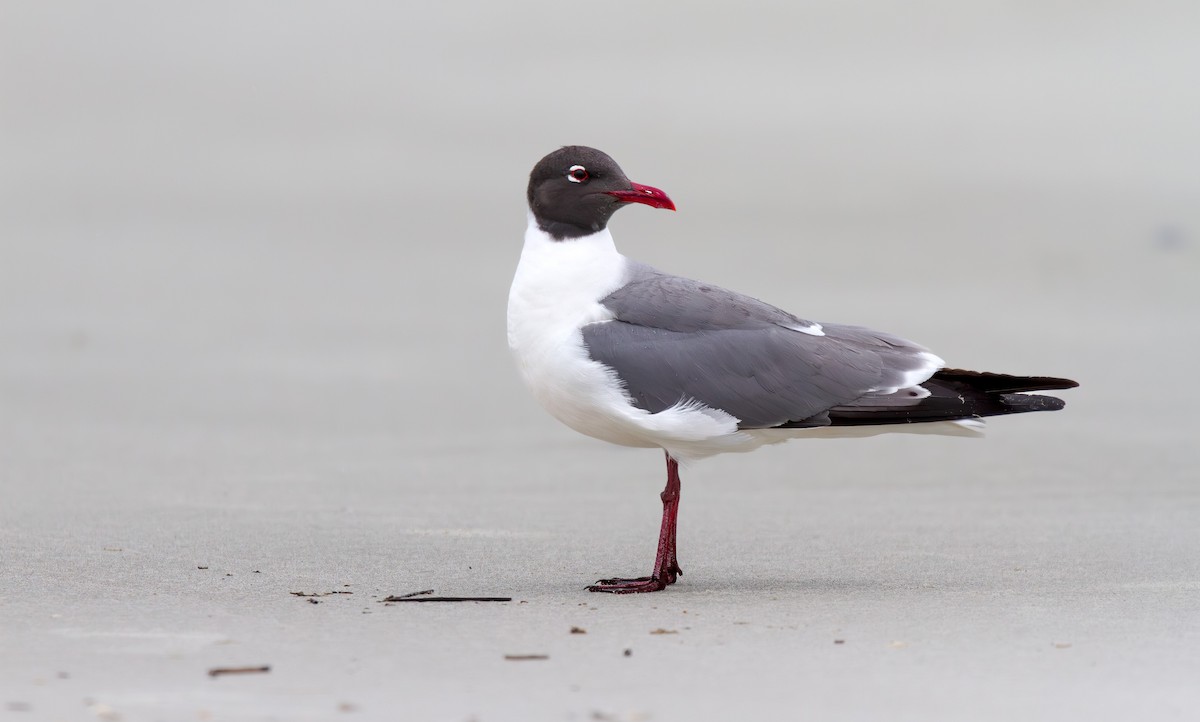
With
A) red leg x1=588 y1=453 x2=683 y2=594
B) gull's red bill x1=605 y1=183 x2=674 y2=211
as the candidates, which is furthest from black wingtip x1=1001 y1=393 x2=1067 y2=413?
gull's red bill x1=605 y1=183 x2=674 y2=211

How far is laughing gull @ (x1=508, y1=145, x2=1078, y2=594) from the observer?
5.04 m

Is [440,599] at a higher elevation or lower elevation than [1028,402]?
lower

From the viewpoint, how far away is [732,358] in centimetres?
514

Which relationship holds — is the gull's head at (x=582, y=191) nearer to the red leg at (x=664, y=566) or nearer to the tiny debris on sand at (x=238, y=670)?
the red leg at (x=664, y=566)

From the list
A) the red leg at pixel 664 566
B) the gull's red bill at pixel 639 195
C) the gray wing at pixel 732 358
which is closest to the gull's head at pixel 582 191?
the gull's red bill at pixel 639 195

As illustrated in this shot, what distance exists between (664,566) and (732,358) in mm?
746

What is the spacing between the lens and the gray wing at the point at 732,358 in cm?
506

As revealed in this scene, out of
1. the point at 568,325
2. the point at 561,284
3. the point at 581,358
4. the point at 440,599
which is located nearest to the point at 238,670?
the point at 440,599

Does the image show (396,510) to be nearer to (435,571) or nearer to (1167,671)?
(435,571)

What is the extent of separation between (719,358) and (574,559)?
1.01 m

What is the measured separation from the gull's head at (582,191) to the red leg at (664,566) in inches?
35.4

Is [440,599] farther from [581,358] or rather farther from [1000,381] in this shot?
[1000,381]

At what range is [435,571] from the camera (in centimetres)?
518

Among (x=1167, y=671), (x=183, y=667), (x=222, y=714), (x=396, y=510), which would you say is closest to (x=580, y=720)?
(x=222, y=714)
